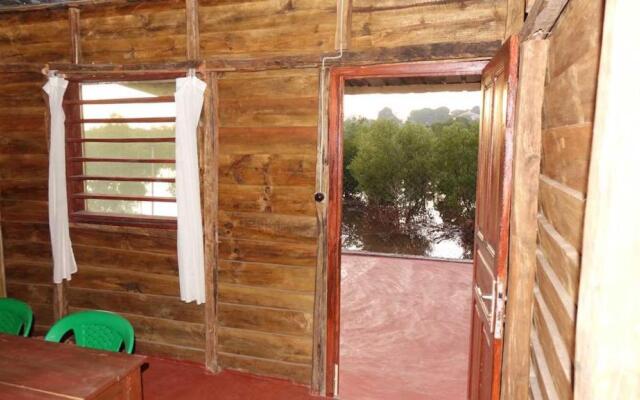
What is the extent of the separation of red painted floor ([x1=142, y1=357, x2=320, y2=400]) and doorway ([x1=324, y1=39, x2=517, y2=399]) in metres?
0.40

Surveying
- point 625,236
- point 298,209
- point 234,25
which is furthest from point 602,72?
point 234,25

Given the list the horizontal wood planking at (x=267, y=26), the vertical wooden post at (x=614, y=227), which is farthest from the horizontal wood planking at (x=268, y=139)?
the vertical wooden post at (x=614, y=227)

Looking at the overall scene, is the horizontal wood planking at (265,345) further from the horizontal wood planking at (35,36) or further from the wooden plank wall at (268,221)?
the horizontal wood planking at (35,36)

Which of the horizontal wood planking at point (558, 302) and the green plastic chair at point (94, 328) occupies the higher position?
the horizontal wood planking at point (558, 302)

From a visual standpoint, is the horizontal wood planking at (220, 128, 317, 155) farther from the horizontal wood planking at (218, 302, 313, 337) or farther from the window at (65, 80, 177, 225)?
the horizontal wood planking at (218, 302, 313, 337)

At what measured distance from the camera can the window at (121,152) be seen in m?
3.78

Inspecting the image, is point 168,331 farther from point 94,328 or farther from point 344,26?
point 344,26

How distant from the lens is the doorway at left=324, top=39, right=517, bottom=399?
191 cm

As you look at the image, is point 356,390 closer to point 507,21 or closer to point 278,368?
point 278,368

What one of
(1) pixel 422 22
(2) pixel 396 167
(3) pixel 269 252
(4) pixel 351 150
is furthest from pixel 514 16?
(4) pixel 351 150

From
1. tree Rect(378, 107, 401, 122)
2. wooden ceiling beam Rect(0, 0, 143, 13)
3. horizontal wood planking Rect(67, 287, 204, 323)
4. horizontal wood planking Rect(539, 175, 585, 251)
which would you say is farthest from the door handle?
tree Rect(378, 107, 401, 122)

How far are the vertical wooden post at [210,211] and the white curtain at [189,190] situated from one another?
0.05 m

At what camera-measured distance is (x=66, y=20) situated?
3840 millimetres

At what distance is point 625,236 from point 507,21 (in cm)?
272
